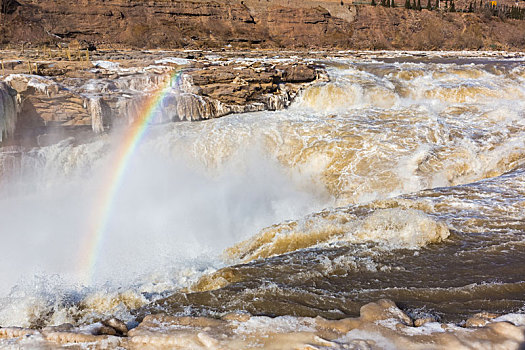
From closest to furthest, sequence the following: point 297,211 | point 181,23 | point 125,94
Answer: point 297,211 → point 125,94 → point 181,23

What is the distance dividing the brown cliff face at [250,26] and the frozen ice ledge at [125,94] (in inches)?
704

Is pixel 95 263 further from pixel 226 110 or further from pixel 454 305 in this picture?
pixel 226 110

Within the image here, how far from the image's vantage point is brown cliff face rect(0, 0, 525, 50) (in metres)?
29.9

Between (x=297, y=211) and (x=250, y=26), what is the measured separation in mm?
30976

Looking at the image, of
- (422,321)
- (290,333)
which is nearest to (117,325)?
(290,333)

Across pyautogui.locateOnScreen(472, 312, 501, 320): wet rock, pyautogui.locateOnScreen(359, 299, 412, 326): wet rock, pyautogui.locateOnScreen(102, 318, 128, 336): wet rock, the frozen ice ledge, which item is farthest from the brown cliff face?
pyautogui.locateOnScreen(472, 312, 501, 320): wet rock

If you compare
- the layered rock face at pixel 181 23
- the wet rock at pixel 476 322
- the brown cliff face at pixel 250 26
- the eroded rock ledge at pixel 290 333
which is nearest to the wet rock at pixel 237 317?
the eroded rock ledge at pixel 290 333

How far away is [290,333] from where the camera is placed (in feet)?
9.74

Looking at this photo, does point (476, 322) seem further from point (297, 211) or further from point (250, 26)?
point (250, 26)

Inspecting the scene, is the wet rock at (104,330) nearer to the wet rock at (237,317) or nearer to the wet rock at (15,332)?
the wet rock at (15,332)

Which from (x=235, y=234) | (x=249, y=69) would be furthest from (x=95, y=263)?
(x=249, y=69)

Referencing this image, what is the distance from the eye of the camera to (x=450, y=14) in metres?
42.0

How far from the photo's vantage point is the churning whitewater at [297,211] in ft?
12.7

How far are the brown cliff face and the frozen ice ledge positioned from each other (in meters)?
17.9
